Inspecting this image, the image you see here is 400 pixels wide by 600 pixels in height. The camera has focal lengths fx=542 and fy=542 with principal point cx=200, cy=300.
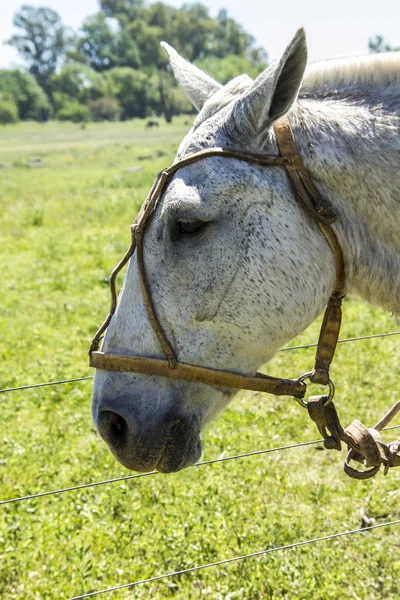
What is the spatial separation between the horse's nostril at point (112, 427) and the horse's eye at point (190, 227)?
0.71 m

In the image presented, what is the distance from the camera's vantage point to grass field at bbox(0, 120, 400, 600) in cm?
335

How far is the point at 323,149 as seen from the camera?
1895 mm

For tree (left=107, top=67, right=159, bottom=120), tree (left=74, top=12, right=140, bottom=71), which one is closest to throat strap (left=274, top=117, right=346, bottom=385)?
tree (left=107, top=67, right=159, bottom=120)

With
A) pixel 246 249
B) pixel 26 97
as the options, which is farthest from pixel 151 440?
pixel 26 97

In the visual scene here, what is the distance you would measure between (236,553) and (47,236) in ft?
30.0

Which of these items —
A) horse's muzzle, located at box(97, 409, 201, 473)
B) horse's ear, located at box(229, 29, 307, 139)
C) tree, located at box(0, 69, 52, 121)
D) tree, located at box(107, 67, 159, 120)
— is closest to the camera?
horse's ear, located at box(229, 29, 307, 139)

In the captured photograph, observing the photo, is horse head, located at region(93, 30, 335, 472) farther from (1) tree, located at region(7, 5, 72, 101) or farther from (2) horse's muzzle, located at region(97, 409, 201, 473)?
(1) tree, located at region(7, 5, 72, 101)

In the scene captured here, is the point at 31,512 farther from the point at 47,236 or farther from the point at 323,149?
the point at 47,236

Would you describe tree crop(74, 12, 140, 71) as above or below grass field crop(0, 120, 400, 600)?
above

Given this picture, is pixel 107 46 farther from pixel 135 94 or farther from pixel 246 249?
pixel 246 249

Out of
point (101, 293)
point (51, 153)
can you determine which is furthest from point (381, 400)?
point (51, 153)

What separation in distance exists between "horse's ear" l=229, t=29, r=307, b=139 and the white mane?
14.4 inches

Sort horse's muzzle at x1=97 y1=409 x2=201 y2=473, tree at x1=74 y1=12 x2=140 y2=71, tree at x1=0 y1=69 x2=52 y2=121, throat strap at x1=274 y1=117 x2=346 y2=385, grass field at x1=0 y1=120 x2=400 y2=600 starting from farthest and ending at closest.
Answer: tree at x1=74 y1=12 x2=140 y2=71
tree at x1=0 y1=69 x2=52 y2=121
grass field at x1=0 y1=120 x2=400 y2=600
horse's muzzle at x1=97 y1=409 x2=201 y2=473
throat strap at x1=274 y1=117 x2=346 y2=385

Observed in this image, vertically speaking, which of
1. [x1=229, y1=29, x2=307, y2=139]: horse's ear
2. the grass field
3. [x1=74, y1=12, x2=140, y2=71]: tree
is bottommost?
the grass field
